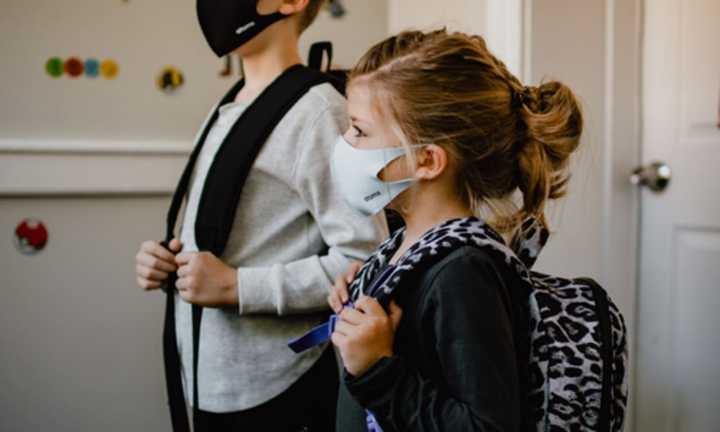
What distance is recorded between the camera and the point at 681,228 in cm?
175

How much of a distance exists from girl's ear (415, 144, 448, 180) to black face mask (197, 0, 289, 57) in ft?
1.48

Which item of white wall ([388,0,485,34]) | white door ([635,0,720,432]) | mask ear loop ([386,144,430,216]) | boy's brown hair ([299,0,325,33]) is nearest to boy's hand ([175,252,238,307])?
mask ear loop ([386,144,430,216])

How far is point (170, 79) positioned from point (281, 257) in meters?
0.97

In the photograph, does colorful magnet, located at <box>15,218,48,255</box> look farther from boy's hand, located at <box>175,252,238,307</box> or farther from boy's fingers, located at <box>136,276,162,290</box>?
boy's hand, located at <box>175,252,238,307</box>

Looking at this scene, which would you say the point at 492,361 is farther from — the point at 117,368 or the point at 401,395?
the point at 117,368

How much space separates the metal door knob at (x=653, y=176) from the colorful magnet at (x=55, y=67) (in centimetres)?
146

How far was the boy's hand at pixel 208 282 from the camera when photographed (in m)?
1.14

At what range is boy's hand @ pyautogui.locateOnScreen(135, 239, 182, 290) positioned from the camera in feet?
3.99

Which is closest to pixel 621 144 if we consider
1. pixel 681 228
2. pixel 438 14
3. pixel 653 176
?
pixel 653 176

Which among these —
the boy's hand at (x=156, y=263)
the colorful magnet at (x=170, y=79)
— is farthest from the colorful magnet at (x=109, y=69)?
the boy's hand at (x=156, y=263)

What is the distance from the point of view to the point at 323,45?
1326 millimetres

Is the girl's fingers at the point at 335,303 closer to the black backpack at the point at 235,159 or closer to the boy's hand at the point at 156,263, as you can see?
the black backpack at the point at 235,159

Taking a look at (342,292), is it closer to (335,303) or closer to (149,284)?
(335,303)

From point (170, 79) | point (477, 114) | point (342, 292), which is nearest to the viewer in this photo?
point (477, 114)
